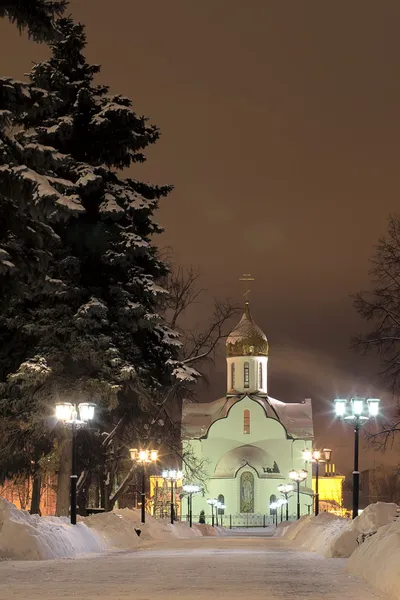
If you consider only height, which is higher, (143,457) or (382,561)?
(143,457)

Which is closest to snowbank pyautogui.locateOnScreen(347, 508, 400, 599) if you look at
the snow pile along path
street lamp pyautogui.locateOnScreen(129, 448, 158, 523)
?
the snow pile along path

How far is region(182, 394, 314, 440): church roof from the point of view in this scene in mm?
93625

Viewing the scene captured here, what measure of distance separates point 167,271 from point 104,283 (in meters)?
2.37

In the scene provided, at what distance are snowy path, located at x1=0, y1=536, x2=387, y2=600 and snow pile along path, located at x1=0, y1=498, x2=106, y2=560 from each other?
75cm

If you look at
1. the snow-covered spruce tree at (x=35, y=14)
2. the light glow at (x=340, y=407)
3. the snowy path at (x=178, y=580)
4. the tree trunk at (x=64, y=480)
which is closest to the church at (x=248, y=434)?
the tree trunk at (x=64, y=480)

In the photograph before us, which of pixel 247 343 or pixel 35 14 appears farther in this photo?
pixel 247 343

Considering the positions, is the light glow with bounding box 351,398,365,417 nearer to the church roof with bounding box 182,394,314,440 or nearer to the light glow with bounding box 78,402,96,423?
the light glow with bounding box 78,402,96,423

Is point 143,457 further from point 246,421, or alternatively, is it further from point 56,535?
point 246,421

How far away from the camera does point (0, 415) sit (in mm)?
28469

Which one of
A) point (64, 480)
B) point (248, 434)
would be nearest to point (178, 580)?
point (64, 480)

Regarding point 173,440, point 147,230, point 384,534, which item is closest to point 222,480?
point 173,440

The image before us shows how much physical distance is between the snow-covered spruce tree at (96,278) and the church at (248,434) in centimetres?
5658

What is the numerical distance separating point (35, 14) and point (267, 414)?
82.5 metres

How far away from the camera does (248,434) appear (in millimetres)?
92562
